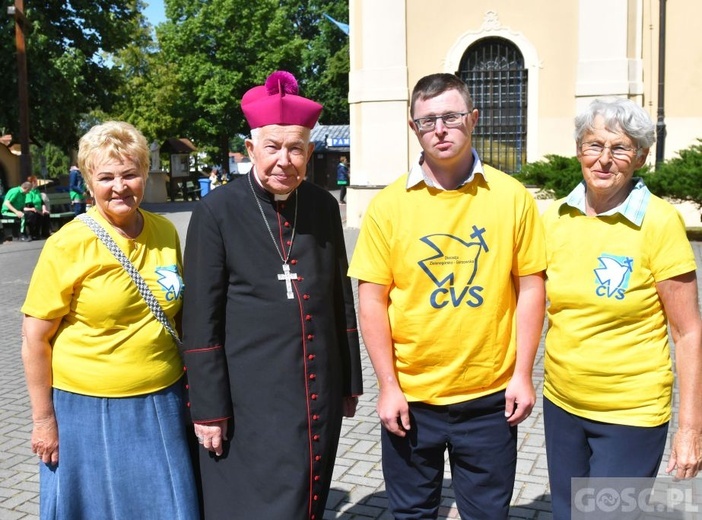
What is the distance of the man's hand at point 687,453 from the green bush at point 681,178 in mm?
11475

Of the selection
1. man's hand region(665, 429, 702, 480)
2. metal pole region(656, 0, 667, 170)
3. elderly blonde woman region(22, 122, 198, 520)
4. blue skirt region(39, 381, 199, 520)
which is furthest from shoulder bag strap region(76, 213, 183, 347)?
metal pole region(656, 0, 667, 170)

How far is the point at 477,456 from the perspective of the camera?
9.64 ft

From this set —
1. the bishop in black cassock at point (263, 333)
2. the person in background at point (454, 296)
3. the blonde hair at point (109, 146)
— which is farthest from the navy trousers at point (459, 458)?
the blonde hair at point (109, 146)

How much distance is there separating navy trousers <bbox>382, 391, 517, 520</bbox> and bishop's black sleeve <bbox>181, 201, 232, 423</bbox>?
0.65m

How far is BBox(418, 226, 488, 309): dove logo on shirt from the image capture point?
2812 mm

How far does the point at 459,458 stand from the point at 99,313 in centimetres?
141

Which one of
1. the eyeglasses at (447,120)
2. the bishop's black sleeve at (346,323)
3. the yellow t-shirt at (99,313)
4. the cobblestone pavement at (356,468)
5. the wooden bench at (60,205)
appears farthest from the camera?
the wooden bench at (60,205)

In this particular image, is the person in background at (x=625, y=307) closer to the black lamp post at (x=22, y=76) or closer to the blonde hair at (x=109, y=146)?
the blonde hair at (x=109, y=146)

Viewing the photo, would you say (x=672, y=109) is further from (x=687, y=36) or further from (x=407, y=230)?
(x=407, y=230)

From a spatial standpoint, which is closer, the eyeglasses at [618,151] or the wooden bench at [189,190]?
the eyeglasses at [618,151]

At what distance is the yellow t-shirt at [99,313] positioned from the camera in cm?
288

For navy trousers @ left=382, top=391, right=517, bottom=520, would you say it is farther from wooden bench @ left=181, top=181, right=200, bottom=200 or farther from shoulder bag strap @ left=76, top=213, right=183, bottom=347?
wooden bench @ left=181, top=181, right=200, bottom=200

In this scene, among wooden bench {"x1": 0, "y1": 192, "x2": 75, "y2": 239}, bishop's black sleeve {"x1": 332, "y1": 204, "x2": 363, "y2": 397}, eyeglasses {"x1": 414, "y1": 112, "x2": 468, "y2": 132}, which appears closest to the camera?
eyeglasses {"x1": 414, "y1": 112, "x2": 468, "y2": 132}

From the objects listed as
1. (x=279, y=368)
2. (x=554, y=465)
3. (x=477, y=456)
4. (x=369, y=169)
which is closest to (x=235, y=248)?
(x=279, y=368)
